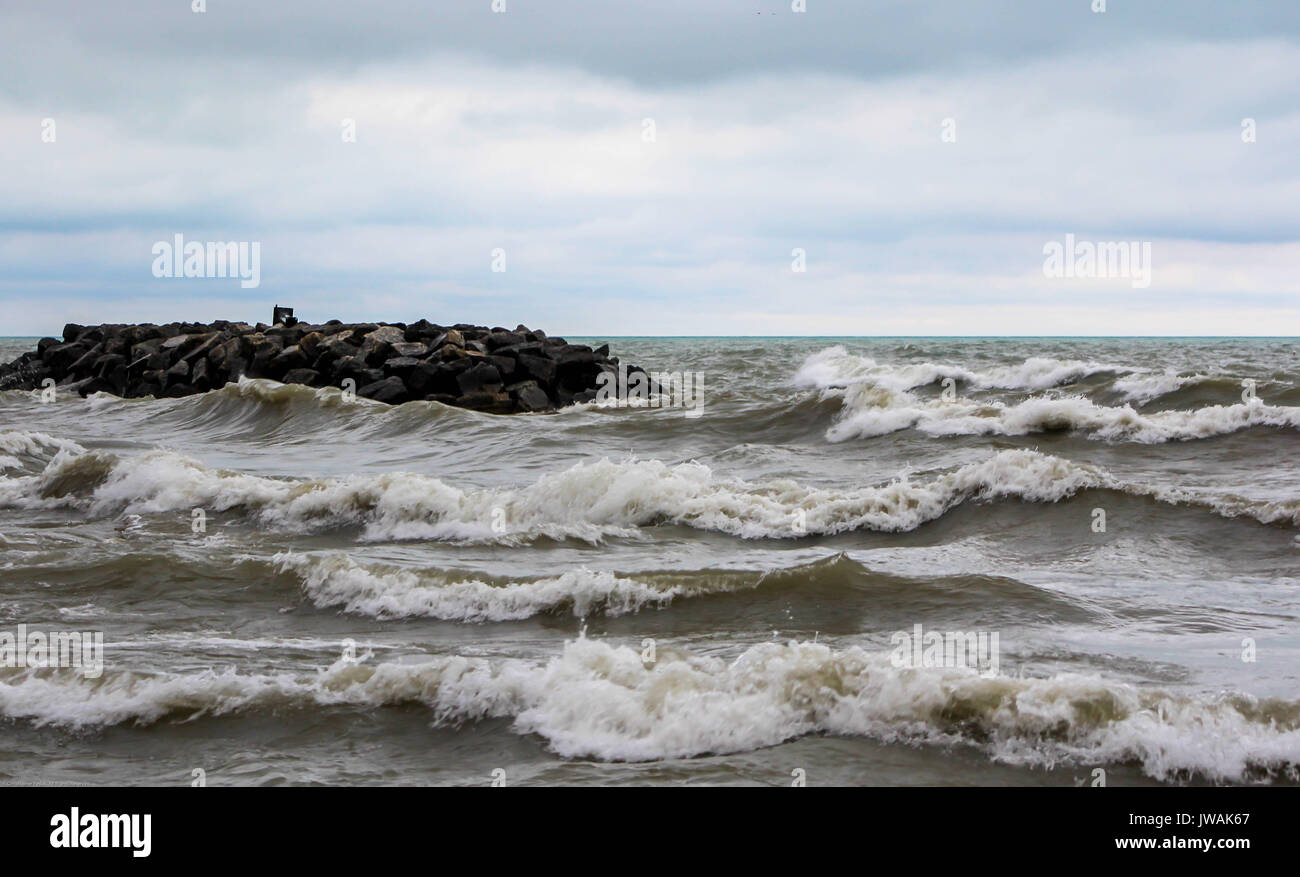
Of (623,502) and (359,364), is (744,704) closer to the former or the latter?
(623,502)

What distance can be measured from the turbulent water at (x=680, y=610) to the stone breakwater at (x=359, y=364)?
8.21m

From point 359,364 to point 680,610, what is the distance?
65.6 feet

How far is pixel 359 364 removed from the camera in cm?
2667

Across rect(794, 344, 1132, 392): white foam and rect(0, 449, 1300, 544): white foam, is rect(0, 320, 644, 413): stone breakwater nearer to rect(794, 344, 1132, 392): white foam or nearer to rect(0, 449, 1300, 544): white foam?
rect(794, 344, 1132, 392): white foam

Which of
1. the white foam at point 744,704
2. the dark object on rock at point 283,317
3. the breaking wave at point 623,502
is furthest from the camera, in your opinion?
the dark object on rock at point 283,317

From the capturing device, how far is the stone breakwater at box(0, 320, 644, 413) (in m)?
24.9

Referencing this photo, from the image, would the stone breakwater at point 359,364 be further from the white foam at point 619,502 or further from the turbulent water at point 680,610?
the white foam at point 619,502

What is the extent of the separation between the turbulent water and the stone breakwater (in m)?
→ 8.21

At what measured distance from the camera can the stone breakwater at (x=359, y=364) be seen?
2486 centimetres

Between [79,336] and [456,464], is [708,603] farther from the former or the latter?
[79,336]

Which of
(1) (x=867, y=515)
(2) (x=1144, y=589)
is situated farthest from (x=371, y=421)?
(2) (x=1144, y=589)

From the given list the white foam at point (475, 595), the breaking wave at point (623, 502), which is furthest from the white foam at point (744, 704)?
the breaking wave at point (623, 502)
